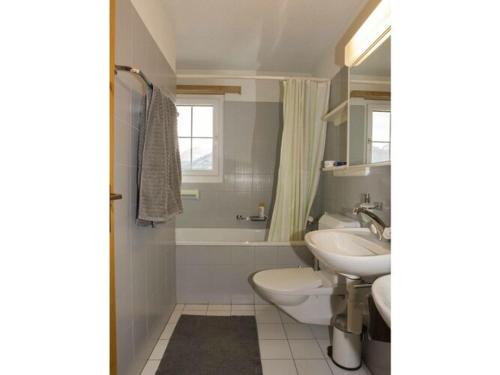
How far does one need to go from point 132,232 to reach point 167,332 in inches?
37.1

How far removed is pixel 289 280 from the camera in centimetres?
204

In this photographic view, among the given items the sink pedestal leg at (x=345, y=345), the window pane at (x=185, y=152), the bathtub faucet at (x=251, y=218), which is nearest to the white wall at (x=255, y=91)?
the window pane at (x=185, y=152)

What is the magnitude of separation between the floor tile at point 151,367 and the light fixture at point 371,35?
2.22m

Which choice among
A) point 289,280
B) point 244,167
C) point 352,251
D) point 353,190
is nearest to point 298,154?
point 353,190

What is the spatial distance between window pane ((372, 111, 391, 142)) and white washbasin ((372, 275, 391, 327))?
892 mm

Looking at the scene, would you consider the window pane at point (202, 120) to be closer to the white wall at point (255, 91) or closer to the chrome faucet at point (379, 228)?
the white wall at point (255, 91)

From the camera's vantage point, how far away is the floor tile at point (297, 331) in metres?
2.13

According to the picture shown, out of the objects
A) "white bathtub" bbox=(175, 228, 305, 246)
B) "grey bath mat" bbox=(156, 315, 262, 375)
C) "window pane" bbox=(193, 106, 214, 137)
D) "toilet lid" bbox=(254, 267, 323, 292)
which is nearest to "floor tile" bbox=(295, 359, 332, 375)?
"grey bath mat" bbox=(156, 315, 262, 375)

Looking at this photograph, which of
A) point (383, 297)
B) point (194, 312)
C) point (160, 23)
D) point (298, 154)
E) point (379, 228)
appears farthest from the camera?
point (298, 154)

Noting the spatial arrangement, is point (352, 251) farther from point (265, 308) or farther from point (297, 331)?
point (265, 308)

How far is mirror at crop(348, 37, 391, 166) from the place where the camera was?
1.64 meters

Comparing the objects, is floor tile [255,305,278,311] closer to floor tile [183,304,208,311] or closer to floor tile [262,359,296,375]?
floor tile [183,304,208,311]

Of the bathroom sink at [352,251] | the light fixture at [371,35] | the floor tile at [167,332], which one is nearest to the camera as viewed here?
the bathroom sink at [352,251]
